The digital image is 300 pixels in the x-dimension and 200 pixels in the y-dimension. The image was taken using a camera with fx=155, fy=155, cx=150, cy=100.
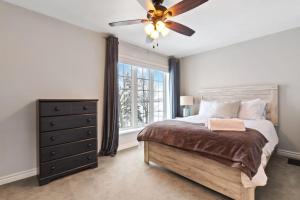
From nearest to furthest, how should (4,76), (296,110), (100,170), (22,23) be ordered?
(4,76)
(22,23)
(100,170)
(296,110)

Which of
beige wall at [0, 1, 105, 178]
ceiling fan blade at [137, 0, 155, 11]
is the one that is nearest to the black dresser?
beige wall at [0, 1, 105, 178]

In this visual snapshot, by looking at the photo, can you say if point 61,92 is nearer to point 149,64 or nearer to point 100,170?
point 100,170

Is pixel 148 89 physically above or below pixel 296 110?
above

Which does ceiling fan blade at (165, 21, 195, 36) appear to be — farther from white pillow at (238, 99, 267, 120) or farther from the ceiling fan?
white pillow at (238, 99, 267, 120)

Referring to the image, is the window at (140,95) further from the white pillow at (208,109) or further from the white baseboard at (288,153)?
the white baseboard at (288,153)

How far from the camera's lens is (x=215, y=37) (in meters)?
3.32

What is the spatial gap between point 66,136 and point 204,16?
2817 millimetres

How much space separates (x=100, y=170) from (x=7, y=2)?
276 cm

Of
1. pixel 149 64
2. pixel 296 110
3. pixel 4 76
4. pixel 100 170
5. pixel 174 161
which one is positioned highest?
pixel 149 64

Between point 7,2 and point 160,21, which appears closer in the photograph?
point 160,21

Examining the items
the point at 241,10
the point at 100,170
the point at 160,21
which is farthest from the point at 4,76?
the point at 241,10

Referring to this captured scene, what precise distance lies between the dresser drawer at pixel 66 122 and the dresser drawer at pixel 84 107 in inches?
3.0

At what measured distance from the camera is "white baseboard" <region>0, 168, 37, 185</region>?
208 centimetres

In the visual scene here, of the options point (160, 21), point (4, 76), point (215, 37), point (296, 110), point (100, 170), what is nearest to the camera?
point (160, 21)
